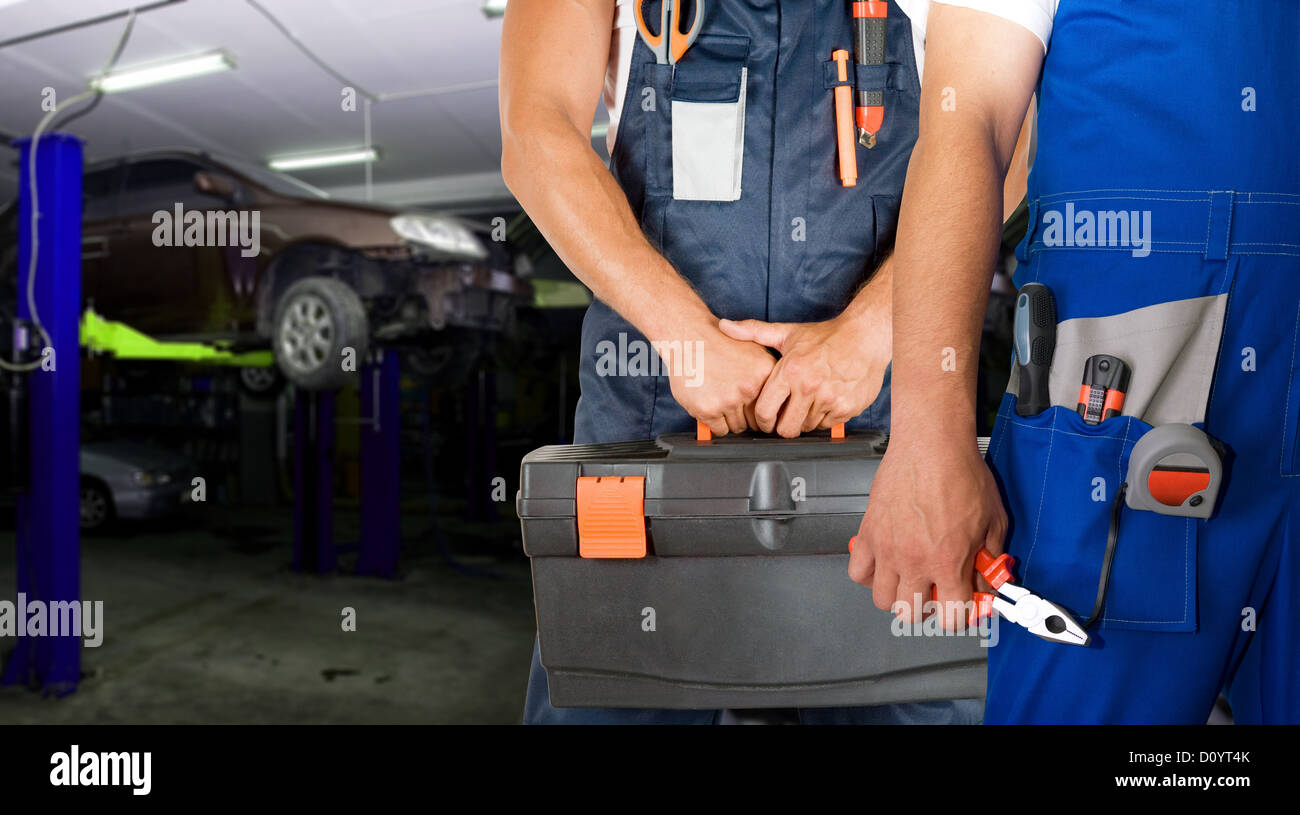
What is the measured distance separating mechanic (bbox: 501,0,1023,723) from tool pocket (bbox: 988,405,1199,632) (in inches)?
8.0

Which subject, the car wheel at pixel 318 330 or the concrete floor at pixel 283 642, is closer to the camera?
the concrete floor at pixel 283 642

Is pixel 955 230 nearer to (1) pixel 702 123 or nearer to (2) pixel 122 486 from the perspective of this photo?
(1) pixel 702 123

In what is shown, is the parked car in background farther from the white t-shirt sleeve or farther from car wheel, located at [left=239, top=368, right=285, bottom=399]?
the white t-shirt sleeve

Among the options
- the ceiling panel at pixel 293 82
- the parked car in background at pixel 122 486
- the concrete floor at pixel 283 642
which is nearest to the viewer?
the concrete floor at pixel 283 642

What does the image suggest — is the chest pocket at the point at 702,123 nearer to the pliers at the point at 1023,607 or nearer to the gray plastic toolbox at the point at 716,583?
the gray plastic toolbox at the point at 716,583

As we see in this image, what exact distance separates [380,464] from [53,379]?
1814mm

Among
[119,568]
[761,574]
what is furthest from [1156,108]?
[119,568]

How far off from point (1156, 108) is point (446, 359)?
4.02 m

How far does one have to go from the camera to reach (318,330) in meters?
2.93

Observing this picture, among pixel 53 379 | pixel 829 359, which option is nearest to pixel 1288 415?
pixel 829 359

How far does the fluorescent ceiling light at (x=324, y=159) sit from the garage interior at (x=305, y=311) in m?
0.04

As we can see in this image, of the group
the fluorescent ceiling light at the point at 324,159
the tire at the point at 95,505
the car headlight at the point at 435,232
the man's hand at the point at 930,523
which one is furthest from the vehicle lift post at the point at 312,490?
the man's hand at the point at 930,523

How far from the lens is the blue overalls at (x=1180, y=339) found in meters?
0.64

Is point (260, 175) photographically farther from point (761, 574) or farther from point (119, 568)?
point (761, 574)
